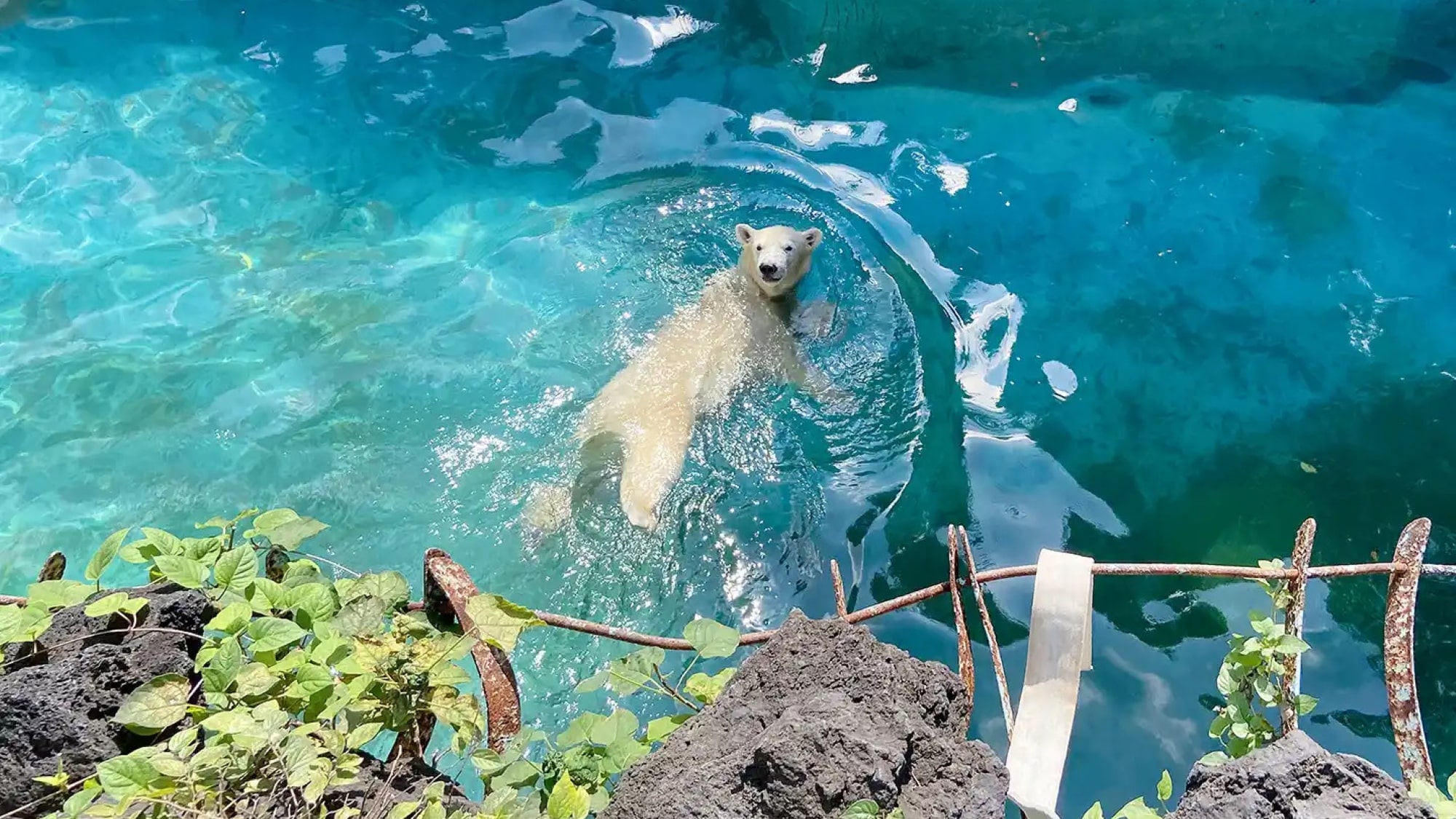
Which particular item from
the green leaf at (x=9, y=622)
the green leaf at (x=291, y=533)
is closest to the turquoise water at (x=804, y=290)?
the green leaf at (x=291, y=533)

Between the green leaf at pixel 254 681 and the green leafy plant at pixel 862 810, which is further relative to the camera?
the green leaf at pixel 254 681

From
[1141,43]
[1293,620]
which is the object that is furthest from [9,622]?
[1141,43]

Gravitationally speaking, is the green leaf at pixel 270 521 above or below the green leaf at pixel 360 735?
above

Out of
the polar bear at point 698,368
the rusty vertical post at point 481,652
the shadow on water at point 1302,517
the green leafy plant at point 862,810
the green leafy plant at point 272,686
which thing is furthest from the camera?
the polar bear at point 698,368

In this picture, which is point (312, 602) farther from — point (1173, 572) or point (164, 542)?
point (1173, 572)

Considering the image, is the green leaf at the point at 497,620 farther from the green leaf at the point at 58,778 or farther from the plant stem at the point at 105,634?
the green leaf at the point at 58,778

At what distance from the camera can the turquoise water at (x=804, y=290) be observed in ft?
16.1

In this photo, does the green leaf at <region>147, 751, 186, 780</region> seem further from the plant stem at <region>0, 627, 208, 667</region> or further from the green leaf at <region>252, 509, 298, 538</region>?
the green leaf at <region>252, 509, 298, 538</region>

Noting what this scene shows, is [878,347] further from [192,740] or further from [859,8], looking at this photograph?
[192,740]

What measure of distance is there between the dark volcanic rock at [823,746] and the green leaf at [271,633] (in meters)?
0.80

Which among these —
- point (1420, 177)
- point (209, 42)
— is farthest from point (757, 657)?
point (209, 42)

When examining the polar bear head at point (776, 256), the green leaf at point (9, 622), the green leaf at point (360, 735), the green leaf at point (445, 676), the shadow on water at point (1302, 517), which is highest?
the green leaf at point (9, 622)

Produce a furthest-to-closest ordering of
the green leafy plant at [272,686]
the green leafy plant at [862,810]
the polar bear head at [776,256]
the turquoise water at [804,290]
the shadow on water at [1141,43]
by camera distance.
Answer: the shadow on water at [1141,43] < the polar bear head at [776,256] < the turquoise water at [804,290] < the green leafy plant at [272,686] < the green leafy plant at [862,810]

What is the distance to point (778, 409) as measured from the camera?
570cm
